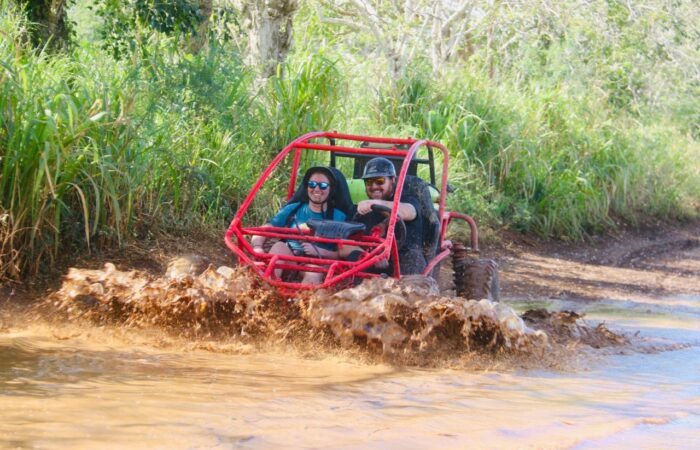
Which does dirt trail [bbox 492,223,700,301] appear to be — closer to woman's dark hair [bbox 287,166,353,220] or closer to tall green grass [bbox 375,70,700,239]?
tall green grass [bbox 375,70,700,239]

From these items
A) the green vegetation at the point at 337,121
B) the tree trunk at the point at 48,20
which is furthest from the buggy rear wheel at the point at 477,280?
the tree trunk at the point at 48,20

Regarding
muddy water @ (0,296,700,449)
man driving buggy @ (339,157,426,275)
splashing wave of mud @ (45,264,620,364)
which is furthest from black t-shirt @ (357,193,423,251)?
muddy water @ (0,296,700,449)

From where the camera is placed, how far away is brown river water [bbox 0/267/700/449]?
407 cm

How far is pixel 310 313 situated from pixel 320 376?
0.57 m

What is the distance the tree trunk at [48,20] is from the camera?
26.3 ft

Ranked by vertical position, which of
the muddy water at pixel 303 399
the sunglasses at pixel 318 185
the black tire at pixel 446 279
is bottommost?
the black tire at pixel 446 279

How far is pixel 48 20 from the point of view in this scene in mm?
8156

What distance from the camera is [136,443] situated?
3711 mm

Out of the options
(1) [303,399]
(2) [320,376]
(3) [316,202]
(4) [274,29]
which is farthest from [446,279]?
(1) [303,399]

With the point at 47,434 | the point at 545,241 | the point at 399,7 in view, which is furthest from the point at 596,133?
the point at 47,434

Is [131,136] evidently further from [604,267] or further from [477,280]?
[604,267]

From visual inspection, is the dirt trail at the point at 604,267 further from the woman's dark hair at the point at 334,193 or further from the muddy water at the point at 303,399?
the muddy water at the point at 303,399

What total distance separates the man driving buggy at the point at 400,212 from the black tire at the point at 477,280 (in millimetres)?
710

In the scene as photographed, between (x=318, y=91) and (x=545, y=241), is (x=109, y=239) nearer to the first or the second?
(x=318, y=91)
